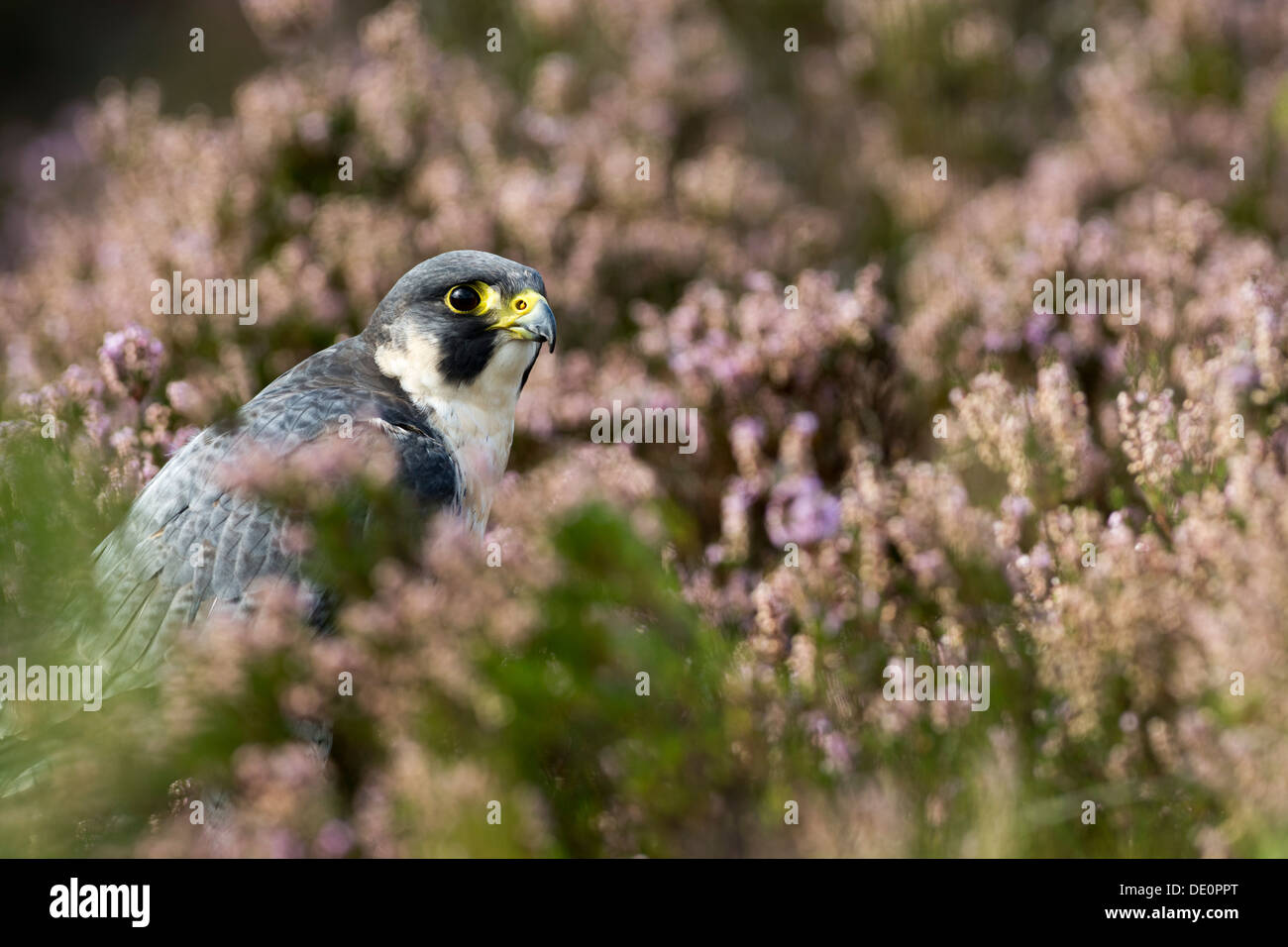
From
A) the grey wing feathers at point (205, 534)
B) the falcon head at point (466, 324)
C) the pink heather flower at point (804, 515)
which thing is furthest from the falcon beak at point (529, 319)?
the pink heather flower at point (804, 515)

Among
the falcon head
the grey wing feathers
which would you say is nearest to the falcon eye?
the falcon head

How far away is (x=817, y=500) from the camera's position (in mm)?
4078

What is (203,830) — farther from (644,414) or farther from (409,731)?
(644,414)

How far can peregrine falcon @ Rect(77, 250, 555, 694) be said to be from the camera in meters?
3.43

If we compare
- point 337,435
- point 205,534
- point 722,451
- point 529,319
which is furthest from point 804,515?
point 205,534

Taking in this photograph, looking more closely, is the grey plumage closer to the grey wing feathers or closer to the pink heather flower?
the grey wing feathers

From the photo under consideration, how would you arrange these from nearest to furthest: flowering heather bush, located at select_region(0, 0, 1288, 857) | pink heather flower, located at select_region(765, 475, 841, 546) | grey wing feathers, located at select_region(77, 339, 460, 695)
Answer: flowering heather bush, located at select_region(0, 0, 1288, 857) < grey wing feathers, located at select_region(77, 339, 460, 695) < pink heather flower, located at select_region(765, 475, 841, 546)

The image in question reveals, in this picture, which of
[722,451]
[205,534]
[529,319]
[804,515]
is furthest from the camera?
[722,451]

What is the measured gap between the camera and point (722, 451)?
4785mm

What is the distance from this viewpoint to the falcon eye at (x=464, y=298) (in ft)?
12.9

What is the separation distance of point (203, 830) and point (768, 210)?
477 centimetres

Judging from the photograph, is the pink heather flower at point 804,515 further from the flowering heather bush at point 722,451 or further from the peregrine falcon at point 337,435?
the peregrine falcon at point 337,435

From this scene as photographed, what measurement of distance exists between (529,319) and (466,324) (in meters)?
0.20

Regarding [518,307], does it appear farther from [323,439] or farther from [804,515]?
[804,515]
